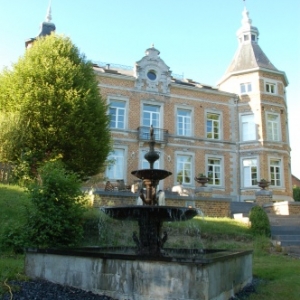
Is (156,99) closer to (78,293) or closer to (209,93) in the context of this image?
(209,93)

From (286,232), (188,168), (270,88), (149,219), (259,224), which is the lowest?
(286,232)

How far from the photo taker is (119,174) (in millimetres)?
24469

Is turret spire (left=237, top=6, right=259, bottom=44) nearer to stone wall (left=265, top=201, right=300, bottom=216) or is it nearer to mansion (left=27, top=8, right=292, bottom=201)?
mansion (left=27, top=8, right=292, bottom=201)

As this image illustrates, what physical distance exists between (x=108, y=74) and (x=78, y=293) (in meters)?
21.7

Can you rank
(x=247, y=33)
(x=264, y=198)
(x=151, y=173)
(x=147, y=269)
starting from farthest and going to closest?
(x=247, y=33)
(x=264, y=198)
(x=151, y=173)
(x=147, y=269)

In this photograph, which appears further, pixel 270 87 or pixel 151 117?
pixel 270 87

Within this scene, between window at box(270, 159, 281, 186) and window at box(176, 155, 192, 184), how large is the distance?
630cm

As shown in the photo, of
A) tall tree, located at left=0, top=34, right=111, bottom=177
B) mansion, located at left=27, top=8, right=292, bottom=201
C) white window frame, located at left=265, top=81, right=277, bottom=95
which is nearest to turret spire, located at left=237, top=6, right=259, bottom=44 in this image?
mansion, located at left=27, top=8, right=292, bottom=201

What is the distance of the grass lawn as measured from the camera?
25.1 feet

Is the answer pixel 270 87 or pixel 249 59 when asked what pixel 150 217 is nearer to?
pixel 270 87

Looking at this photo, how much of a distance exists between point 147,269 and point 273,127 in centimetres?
2543

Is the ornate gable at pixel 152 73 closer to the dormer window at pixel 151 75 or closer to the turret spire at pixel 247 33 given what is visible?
the dormer window at pixel 151 75

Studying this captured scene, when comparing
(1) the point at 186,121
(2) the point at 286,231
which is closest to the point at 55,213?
(2) the point at 286,231

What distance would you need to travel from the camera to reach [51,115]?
15734mm
